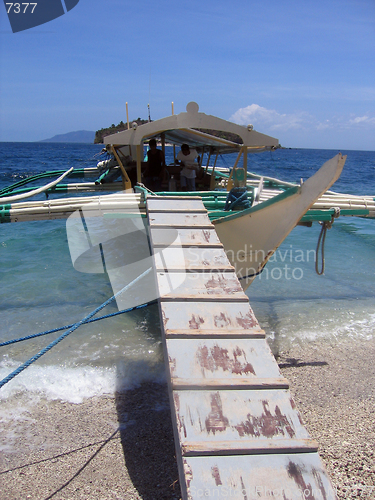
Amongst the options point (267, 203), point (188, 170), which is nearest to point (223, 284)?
point (267, 203)

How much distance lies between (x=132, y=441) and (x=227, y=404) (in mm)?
1769

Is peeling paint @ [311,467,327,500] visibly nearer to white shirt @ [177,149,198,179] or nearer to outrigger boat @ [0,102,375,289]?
outrigger boat @ [0,102,375,289]

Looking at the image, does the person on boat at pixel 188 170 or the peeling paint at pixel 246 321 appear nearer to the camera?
the peeling paint at pixel 246 321

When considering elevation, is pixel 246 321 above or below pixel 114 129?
below

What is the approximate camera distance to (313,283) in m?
8.35

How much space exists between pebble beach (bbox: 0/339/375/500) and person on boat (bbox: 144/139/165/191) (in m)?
5.04

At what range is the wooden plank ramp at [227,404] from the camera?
6.30 ft

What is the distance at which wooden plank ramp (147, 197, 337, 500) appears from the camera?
1919 millimetres

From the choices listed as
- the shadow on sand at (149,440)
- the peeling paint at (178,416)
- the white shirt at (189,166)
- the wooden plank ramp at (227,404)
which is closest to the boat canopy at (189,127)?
the white shirt at (189,166)

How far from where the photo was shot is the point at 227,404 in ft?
7.47

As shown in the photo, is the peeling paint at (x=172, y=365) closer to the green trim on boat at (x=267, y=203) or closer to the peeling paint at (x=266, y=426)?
the peeling paint at (x=266, y=426)

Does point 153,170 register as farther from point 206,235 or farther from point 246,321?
point 246,321

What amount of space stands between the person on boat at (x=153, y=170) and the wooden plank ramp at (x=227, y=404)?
5.28 metres

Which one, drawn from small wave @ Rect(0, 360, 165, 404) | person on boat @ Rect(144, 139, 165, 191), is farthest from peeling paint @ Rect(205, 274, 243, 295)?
person on boat @ Rect(144, 139, 165, 191)
